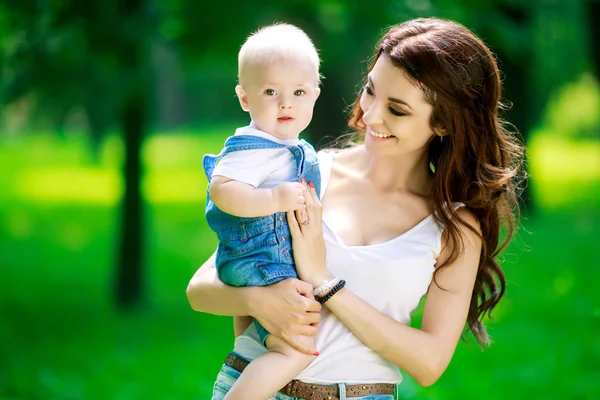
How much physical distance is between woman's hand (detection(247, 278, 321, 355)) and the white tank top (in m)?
0.09

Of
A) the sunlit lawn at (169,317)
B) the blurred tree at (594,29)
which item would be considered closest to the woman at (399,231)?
the sunlit lawn at (169,317)

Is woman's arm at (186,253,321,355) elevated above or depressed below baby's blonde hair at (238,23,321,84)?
below

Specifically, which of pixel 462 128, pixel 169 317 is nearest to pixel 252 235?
pixel 462 128

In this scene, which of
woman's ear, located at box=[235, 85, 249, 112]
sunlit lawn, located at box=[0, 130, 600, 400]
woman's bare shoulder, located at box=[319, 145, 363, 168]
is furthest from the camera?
sunlit lawn, located at box=[0, 130, 600, 400]

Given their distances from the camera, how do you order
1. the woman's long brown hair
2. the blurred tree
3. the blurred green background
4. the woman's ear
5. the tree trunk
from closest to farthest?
the woman's ear
the woman's long brown hair
the blurred green background
the tree trunk
the blurred tree

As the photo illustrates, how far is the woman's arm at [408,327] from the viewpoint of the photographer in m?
2.55

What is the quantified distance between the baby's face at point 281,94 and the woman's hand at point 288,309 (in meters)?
0.46

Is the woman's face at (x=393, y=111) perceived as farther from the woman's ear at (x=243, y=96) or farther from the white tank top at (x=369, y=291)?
the woman's ear at (x=243, y=96)

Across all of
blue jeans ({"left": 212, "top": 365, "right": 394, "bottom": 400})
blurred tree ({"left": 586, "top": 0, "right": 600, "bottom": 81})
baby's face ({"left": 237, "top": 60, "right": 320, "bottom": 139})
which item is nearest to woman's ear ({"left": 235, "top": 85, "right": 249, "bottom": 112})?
baby's face ({"left": 237, "top": 60, "right": 320, "bottom": 139})

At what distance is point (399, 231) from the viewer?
2.83m

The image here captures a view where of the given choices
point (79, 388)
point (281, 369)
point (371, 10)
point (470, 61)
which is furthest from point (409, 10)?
point (281, 369)

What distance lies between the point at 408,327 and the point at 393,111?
68 cm

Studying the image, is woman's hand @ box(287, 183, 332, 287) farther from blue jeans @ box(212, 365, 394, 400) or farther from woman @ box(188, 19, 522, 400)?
blue jeans @ box(212, 365, 394, 400)

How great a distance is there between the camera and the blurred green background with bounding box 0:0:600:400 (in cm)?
692
